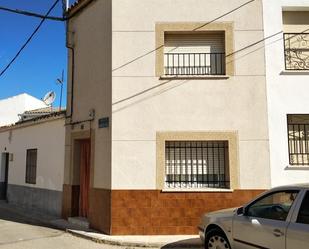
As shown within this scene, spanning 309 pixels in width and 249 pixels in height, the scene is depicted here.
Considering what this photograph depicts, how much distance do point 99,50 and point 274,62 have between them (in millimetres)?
4470

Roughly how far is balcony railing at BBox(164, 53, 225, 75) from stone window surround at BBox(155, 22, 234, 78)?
0.84ft

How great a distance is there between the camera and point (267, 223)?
18.4ft

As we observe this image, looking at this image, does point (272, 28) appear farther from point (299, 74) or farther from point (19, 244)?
point (19, 244)

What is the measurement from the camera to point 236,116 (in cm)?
937

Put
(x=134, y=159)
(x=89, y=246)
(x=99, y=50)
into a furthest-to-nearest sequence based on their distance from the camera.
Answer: (x=99, y=50) < (x=134, y=159) < (x=89, y=246)

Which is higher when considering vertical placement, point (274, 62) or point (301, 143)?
point (274, 62)

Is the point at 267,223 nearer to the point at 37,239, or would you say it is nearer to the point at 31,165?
the point at 37,239

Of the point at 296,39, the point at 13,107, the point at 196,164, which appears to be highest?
the point at 13,107

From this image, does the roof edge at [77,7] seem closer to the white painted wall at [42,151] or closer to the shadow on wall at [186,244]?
the white painted wall at [42,151]

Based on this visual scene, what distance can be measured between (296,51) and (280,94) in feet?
4.30

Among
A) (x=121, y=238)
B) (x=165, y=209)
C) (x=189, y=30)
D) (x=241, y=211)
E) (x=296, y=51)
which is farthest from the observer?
(x=296, y=51)

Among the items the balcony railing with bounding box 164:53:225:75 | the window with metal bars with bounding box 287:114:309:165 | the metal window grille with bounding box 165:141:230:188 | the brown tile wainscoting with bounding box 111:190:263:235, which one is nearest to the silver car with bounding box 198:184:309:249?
the brown tile wainscoting with bounding box 111:190:263:235

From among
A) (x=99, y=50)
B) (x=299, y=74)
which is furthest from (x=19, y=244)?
(x=299, y=74)

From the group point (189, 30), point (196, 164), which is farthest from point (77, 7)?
point (196, 164)
